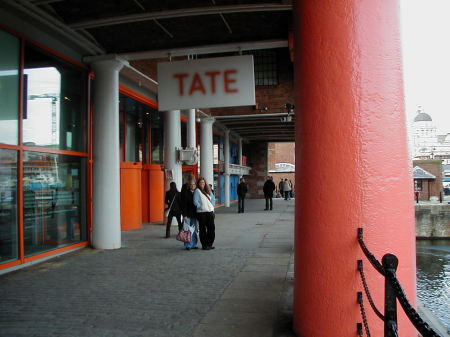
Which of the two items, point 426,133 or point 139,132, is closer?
point 139,132

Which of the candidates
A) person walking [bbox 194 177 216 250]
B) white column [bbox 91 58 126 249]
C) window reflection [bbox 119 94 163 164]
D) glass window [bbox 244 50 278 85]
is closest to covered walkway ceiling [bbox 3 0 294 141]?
white column [bbox 91 58 126 249]

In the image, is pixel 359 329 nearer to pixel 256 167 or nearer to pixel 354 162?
pixel 354 162

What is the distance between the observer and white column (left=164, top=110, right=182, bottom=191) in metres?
13.4

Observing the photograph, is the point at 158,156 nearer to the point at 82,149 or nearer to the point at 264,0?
the point at 82,149

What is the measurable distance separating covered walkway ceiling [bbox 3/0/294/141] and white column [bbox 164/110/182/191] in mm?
4401

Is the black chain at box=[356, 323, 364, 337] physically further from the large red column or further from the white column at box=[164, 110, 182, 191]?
the white column at box=[164, 110, 182, 191]

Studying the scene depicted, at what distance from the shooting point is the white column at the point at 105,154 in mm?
9172

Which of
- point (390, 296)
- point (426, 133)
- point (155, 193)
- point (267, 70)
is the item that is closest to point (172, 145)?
point (155, 193)

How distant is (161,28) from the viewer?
784 cm

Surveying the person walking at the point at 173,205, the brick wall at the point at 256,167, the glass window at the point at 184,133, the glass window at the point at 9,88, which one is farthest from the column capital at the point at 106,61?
the brick wall at the point at 256,167

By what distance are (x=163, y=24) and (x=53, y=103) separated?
2.79 meters

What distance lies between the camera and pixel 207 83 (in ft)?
23.7

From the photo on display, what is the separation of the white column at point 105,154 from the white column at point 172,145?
13.6 ft

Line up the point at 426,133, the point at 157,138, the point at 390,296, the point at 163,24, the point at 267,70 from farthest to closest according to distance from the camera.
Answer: the point at 426,133
the point at 267,70
the point at 157,138
the point at 163,24
the point at 390,296
